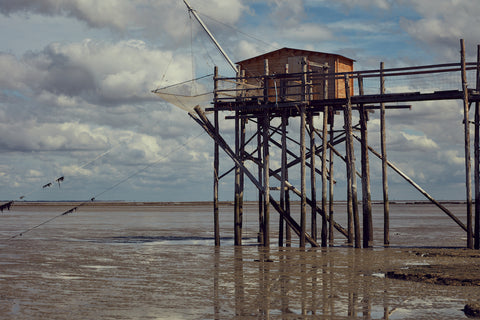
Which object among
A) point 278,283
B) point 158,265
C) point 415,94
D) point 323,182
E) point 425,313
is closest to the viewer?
point 425,313

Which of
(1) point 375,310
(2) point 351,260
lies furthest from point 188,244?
(1) point 375,310

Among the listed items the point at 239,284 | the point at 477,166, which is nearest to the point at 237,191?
the point at 477,166

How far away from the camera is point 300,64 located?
26.8 m

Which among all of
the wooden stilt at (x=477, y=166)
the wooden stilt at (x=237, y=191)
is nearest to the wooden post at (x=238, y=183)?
the wooden stilt at (x=237, y=191)

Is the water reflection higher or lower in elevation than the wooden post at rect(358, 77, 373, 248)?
lower

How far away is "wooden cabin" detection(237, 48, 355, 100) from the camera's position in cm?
2630

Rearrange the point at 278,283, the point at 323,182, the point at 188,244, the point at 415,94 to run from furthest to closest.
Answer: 1. the point at 188,244
2. the point at 323,182
3. the point at 415,94
4. the point at 278,283

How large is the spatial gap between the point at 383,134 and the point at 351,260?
7135 millimetres

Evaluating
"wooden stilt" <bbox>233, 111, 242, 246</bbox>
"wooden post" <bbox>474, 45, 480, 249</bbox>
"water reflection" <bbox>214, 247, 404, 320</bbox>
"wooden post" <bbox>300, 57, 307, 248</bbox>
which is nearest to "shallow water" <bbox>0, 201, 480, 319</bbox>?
"water reflection" <bbox>214, 247, 404, 320</bbox>

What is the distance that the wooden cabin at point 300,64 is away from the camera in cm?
2630

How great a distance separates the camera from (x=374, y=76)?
23078mm

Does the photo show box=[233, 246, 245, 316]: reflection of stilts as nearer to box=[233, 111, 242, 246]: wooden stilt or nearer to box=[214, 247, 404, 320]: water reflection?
box=[214, 247, 404, 320]: water reflection

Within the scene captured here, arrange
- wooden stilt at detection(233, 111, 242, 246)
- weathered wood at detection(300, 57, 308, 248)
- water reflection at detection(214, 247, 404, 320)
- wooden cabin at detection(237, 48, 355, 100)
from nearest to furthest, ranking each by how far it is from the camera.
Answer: water reflection at detection(214, 247, 404, 320)
weathered wood at detection(300, 57, 308, 248)
wooden stilt at detection(233, 111, 242, 246)
wooden cabin at detection(237, 48, 355, 100)

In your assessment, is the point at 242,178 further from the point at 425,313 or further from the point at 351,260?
the point at 425,313
